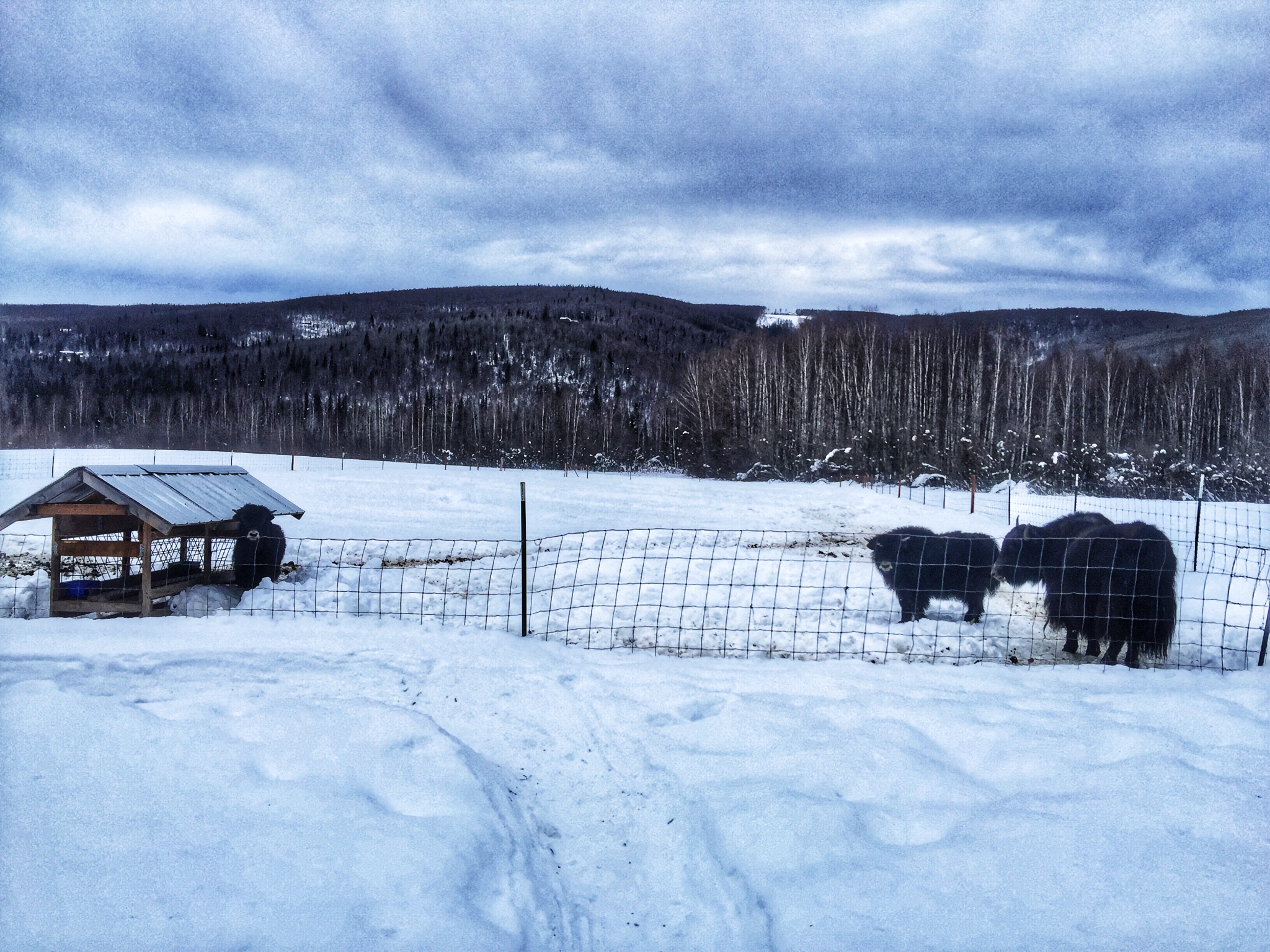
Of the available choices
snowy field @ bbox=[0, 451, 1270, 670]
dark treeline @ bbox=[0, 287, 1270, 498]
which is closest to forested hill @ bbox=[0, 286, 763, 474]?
dark treeline @ bbox=[0, 287, 1270, 498]

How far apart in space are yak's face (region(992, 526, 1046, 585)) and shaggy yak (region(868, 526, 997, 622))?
0.95 feet

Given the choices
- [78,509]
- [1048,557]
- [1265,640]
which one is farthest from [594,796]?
[78,509]

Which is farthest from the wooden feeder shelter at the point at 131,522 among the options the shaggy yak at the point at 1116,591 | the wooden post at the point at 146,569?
the shaggy yak at the point at 1116,591

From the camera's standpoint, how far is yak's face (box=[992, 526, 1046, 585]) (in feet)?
24.3

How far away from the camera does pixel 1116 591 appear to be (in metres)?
5.84

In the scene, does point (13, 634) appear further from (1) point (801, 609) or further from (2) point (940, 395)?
(2) point (940, 395)

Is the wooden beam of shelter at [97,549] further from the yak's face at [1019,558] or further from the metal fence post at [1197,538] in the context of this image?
the metal fence post at [1197,538]

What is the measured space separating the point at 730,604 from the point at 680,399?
3444cm

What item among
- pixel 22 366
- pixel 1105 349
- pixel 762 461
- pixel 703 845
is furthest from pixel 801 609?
pixel 22 366

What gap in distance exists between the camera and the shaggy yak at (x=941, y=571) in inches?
278

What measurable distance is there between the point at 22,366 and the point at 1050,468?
219ft

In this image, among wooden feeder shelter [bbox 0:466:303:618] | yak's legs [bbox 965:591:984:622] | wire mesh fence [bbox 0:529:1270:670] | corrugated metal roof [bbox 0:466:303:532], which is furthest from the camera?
yak's legs [bbox 965:591:984:622]

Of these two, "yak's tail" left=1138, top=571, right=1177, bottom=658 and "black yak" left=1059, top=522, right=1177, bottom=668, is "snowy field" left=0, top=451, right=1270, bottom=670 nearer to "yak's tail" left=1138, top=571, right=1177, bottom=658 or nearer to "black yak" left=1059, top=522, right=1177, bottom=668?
"yak's tail" left=1138, top=571, right=1177, bottom=658

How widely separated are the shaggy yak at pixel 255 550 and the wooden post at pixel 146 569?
1.20 m
